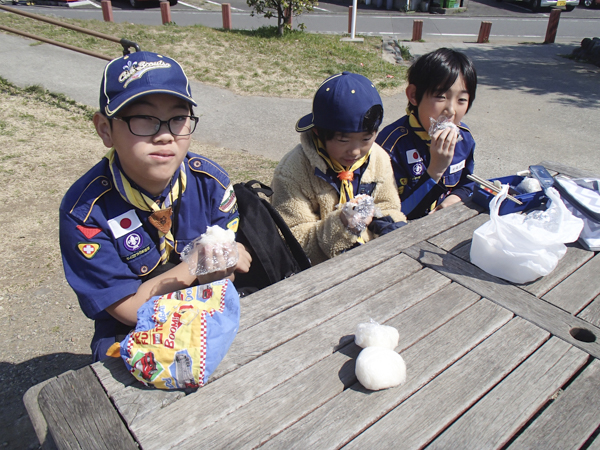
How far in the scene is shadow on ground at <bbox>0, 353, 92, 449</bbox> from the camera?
227 centimetres

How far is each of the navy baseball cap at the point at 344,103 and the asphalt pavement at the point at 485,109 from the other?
3240 millimetres

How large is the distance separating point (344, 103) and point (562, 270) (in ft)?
3.79

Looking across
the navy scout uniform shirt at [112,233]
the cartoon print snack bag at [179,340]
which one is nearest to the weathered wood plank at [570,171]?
the navy scout uniform shirt at [112,233]

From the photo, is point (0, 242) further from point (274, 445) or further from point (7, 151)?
point (274, 445)

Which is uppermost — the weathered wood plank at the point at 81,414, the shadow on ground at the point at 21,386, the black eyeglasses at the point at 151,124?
the black eyeglasses at the point at 151,124

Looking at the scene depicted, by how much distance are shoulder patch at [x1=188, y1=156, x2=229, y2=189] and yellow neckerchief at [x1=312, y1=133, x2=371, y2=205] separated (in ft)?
1.75

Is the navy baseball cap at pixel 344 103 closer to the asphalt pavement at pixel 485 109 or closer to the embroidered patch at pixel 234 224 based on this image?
the embroidered patch at pixel 234 224

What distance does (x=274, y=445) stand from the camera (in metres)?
1.11

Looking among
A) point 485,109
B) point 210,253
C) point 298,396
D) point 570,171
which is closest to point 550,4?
point 485,109

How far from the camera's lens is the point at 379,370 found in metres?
1.24

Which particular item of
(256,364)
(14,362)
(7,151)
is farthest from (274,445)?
(7,151)

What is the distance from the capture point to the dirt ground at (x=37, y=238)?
8.61 feet

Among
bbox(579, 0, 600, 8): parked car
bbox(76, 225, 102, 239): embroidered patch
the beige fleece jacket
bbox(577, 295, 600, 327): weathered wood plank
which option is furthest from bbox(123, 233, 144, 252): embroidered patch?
bbox(579, 0, 600, 8): parked car

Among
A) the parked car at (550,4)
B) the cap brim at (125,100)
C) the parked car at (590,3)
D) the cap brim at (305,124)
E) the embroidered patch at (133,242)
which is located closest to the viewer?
the cap brim at (125,100)
